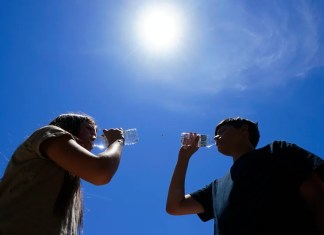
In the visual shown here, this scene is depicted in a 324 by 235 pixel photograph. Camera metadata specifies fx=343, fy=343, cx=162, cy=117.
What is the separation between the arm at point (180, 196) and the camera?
4.46 metres

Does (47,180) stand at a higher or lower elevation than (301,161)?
lower

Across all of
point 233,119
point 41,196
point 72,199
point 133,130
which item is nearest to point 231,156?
point 233,119

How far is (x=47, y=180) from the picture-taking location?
2293 millimetres

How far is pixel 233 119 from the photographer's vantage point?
4867 mm

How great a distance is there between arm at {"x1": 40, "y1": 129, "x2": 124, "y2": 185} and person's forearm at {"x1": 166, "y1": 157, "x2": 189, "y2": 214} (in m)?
2.28

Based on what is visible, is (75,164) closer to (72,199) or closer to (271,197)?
(72,199)

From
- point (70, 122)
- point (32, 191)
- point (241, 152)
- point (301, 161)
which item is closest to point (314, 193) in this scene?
point (301, 161)

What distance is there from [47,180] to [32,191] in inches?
4.7

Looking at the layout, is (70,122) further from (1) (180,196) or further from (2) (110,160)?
(1) (180,196)

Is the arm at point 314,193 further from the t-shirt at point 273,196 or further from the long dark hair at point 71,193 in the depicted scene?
the long dark hair at point 71,193

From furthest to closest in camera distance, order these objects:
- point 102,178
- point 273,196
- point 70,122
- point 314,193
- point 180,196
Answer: point 180,196
point 273,196
point 314,193
point 70,122
point 102,178

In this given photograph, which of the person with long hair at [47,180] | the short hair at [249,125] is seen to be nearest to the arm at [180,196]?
the short hair at [249,125]

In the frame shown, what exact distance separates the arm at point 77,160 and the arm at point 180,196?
2265 mm

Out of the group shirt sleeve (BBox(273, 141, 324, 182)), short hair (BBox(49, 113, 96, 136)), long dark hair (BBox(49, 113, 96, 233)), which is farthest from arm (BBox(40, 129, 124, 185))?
shirt sleeve (BBox(273, 141, 324, 182))
